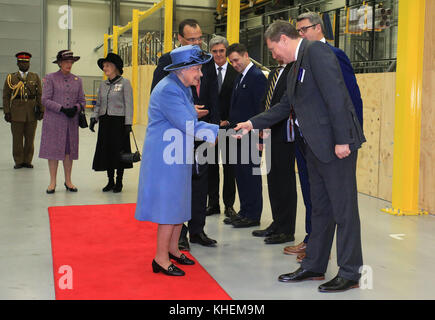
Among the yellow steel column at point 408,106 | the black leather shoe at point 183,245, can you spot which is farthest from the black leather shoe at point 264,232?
the yellow steel column at point 408,106

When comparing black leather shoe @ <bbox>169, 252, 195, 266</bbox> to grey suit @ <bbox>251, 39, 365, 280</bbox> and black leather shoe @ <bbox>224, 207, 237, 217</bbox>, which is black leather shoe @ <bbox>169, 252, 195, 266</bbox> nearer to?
grey suit @ <bbox>251, 39, 365, 280</bbox>

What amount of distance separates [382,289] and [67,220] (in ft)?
9.69

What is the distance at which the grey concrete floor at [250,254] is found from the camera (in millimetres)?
3197

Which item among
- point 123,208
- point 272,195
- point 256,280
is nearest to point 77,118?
point 123,208

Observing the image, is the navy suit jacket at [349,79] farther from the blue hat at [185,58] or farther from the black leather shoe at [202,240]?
the black leather shoe at [202,240]

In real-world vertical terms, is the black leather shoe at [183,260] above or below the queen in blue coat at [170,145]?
below

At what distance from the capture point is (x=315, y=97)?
10.3 ft

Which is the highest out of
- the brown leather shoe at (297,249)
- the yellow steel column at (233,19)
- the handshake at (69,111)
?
the yellow steel column at (233,19)

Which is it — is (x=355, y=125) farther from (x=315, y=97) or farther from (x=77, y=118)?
(x=77, y=118)

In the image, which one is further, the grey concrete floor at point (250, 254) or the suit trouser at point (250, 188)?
the suit trouser at point (250, 188)

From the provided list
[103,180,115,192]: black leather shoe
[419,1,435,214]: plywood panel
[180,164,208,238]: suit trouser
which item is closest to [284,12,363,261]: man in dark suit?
[180,164,208,238]: suit trouser

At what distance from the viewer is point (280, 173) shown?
4.29 metres

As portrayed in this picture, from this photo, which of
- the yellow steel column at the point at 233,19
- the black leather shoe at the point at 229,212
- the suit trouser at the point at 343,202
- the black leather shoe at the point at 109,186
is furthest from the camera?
the yellow steel column at the point at 233,19

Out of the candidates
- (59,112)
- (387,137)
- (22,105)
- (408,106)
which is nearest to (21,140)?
(22,105)
